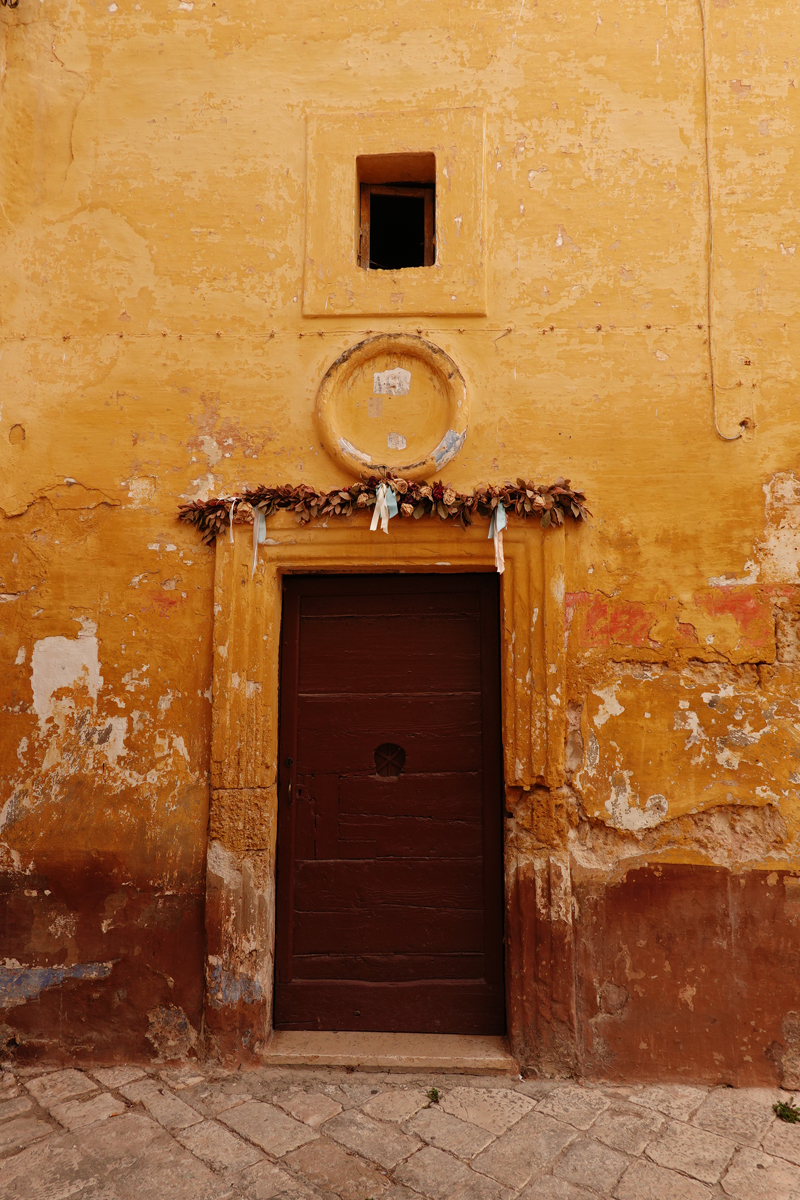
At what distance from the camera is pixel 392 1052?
335 cm

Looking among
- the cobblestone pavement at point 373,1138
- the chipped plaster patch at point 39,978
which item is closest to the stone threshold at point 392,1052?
the cobblestone pavement at point 373,1138

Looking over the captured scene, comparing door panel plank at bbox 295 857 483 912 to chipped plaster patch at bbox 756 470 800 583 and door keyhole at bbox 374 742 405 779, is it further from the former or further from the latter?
chipped plaster patch at bbox 756 470 800 583

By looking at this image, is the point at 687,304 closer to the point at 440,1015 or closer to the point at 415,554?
the point at 415,554

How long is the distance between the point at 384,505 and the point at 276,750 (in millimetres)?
1348

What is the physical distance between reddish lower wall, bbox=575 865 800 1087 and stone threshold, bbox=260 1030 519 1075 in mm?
426

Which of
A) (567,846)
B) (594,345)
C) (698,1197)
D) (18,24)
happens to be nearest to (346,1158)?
(698,1197)

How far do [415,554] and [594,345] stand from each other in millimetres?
1400

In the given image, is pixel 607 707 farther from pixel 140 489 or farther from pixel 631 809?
pixel 140 489

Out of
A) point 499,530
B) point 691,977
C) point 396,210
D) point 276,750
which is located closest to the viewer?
point 691,977

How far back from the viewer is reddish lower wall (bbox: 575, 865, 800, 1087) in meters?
3.21

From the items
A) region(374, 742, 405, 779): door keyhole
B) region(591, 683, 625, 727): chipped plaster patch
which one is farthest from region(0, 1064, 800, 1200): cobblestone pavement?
region(591, 683, 625, 727): chipped plaster patch

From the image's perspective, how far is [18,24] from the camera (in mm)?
4027

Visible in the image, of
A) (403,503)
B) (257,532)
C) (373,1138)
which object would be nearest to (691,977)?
(373,1138)

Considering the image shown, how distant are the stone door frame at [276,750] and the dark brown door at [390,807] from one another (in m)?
0.14
